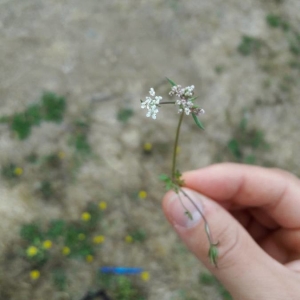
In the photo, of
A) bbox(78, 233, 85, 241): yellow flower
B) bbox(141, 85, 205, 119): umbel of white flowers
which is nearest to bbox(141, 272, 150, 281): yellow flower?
bbox(78, 233, 85, 241): yellow flower

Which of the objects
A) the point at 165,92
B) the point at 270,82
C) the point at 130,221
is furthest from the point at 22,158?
the point at 270,82

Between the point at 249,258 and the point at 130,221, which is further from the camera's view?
the point at 130,221

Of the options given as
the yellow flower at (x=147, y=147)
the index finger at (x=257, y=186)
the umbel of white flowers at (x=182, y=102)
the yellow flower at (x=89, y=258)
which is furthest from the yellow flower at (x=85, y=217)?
the umbel of white flowers at (x=182, y=102)

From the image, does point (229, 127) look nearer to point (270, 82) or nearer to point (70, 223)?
point (270, 82)

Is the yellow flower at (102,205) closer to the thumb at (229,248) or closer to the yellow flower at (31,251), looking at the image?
the yellow flower at (31,251)

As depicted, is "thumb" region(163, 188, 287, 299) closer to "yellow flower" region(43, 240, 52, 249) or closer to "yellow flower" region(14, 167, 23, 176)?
"yellow flower" region(43, 240, 52, 249)
